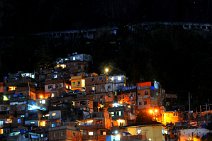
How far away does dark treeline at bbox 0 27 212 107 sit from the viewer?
57.6 meters

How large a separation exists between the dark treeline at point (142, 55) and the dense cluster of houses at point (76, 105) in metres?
3.49

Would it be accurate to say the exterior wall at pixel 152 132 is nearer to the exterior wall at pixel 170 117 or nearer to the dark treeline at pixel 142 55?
the exterior wall at pixel 170 117

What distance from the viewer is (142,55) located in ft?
201

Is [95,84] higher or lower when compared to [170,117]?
higher

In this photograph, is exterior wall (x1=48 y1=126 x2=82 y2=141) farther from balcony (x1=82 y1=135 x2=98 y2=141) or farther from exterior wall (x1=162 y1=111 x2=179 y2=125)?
exterior wall (x1=162 y1=111 x2=179 y2=125)

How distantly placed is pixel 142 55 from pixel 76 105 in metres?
15.7

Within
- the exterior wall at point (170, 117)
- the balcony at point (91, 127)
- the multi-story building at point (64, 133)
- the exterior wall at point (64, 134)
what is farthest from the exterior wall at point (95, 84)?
the exterior wall at point (64, 134)

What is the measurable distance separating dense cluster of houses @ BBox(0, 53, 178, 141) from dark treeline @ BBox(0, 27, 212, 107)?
11.4 feet

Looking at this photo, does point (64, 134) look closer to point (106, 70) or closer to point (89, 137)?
point (89, 137)

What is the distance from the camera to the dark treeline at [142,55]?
57594 mm

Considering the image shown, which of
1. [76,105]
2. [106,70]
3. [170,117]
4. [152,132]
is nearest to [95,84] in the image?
[76,105]

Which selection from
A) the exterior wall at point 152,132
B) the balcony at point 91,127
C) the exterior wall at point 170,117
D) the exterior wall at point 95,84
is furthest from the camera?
the exterior wall at point 95,84

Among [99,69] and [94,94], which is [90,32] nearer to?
[99,69]

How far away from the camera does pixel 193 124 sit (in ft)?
150
